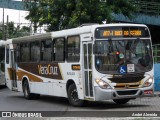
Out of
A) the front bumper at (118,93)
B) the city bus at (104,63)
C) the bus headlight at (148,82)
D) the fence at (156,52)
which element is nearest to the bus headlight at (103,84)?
the city bus at (104,63)

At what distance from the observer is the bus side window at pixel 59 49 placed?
60.6ft

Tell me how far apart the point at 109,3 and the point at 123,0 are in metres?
0.89

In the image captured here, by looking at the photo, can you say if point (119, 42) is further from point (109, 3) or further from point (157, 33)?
point (157, 33)

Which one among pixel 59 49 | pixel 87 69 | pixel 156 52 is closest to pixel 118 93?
pixel 87 69

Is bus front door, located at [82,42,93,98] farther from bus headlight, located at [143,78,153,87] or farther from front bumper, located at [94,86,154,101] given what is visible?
bus headlight, located at [143,78,153,87]

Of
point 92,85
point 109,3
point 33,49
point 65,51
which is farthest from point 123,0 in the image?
point 92,85

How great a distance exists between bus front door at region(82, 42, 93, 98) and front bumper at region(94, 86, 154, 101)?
1.51 feet

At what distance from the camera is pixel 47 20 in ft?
92.0

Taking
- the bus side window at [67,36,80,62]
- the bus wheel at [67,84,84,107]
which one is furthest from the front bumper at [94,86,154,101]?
the bus side window at [67,36,80,62]

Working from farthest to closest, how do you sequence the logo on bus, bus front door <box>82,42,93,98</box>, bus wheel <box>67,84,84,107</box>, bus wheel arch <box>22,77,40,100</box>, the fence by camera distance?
the fence, bus wheel arch <box>22,77,40,100</box>, the logo on bus, bus wheel <box>67,84,84,107</box>, bus front door <box>82,42,93,98</box>

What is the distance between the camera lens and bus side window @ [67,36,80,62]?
1725 centimetres

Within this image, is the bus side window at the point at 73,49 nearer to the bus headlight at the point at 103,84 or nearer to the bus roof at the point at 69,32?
the bus roof at the point at 69,32

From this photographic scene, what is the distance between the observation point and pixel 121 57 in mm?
16188

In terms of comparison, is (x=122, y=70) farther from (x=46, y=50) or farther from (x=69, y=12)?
(x=69, y=12)
